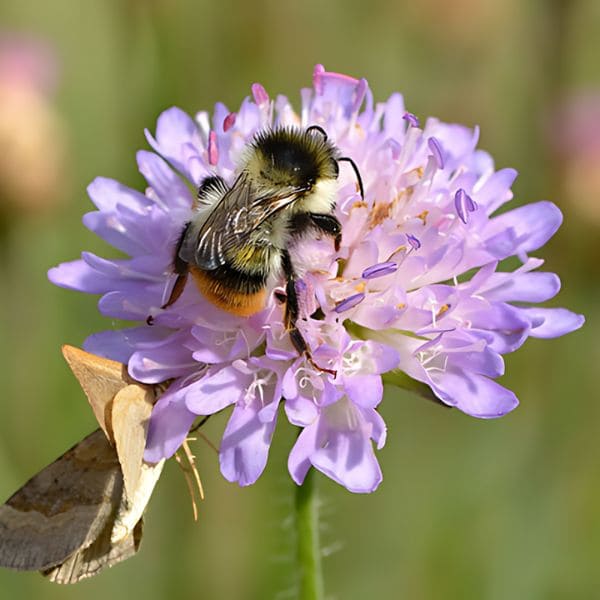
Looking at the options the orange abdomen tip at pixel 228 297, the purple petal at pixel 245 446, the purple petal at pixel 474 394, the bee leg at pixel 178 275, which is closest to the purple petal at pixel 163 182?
the bee leg at pixel 178 275

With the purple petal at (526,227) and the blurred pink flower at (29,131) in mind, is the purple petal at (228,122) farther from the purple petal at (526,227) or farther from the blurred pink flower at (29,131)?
the blurred pink flower at (29,131)

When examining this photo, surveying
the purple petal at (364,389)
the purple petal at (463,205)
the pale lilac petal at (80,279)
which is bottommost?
the pale lilac petal at (80,279)

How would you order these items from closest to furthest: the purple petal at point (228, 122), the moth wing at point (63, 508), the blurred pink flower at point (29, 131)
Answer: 1. the moth wing at point (63, 508)
2. the purple petal at point (228, 122)
3. the blurred pink flower at point (29, 131)

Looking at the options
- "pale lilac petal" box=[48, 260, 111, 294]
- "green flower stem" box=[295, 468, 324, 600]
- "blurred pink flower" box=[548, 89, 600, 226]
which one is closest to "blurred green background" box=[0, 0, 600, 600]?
"blurred pink flower" box=[548, 89, 600, 226]

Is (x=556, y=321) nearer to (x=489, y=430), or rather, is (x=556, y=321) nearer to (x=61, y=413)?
(x=489, y=430)

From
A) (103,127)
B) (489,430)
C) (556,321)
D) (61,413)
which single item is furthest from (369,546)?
(103,127)

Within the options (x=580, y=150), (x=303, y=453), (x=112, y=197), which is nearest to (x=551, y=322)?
(x=303, y=453)

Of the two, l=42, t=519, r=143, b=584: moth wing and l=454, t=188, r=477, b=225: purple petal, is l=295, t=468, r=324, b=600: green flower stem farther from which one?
Answer: l=454, t=188, r=477, b=225: purple petal
